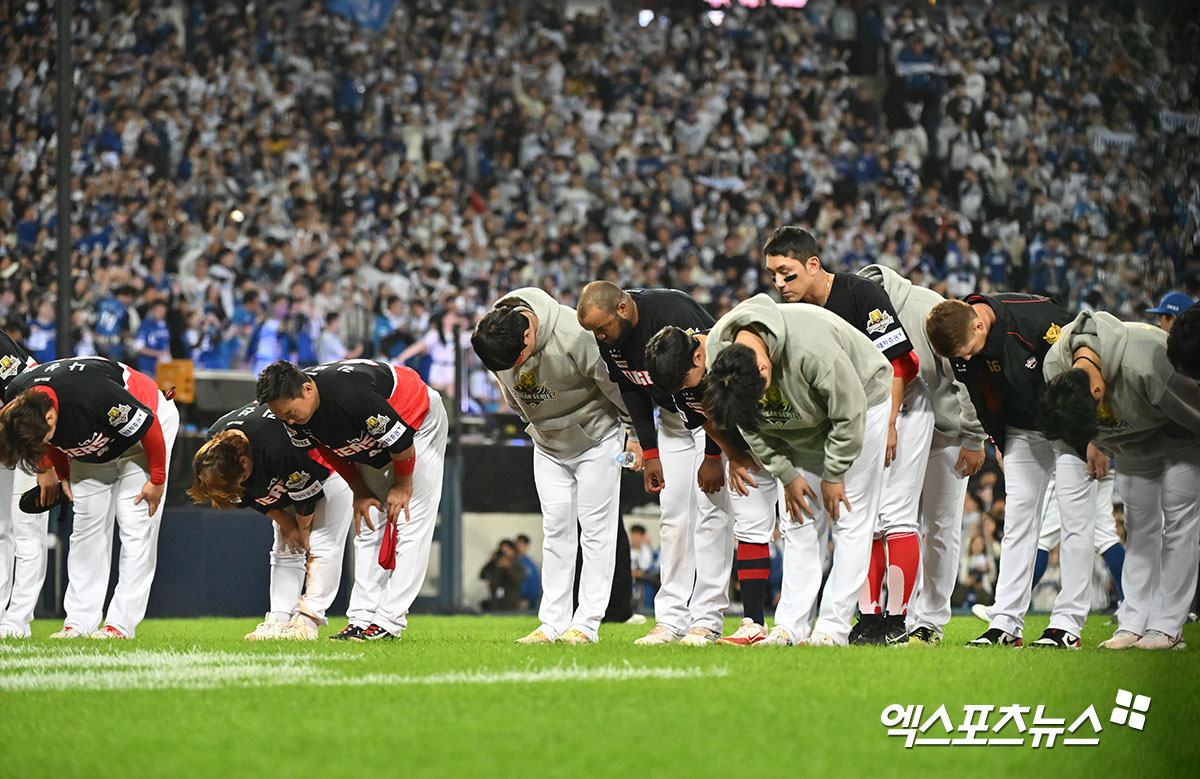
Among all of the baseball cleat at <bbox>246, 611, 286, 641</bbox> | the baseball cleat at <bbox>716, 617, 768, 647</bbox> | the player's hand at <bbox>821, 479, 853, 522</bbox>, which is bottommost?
the baseball cleat at <bbox>246, 611, 286, 641</bbox>

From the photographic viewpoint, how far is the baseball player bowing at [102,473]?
24.7 ft

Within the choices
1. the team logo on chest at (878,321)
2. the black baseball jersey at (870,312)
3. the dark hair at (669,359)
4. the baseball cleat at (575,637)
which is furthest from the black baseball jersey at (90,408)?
the team logo on chest at (878,321)

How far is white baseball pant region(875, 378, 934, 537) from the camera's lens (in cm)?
679

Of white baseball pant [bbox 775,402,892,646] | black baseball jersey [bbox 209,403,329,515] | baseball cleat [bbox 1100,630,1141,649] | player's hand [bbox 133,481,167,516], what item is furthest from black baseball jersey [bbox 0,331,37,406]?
baseball cleat [bbox 1100,630,1141,649]

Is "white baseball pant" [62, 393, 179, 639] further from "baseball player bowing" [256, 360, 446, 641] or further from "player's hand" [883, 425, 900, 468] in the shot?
"player's hand" [883, 425, 900, 468]

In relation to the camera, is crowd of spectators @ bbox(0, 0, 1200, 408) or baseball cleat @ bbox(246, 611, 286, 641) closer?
baseball cleat @ bbox(246, 611, 286, 641)

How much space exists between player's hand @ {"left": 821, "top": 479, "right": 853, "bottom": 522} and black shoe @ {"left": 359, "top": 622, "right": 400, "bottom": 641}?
2759 millimetres

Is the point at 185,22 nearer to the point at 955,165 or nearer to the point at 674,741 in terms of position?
the point at 955,165

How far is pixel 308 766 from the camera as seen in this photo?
3322mm

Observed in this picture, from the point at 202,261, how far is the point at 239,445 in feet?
37.1

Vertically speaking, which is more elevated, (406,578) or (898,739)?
(898,739)

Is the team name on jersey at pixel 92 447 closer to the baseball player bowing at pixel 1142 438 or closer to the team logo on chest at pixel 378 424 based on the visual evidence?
the team logo on chest at pixel 378 424

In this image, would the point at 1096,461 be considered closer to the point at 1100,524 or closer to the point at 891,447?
the point at 891,447

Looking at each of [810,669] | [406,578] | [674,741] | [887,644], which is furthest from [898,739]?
[406,578]
